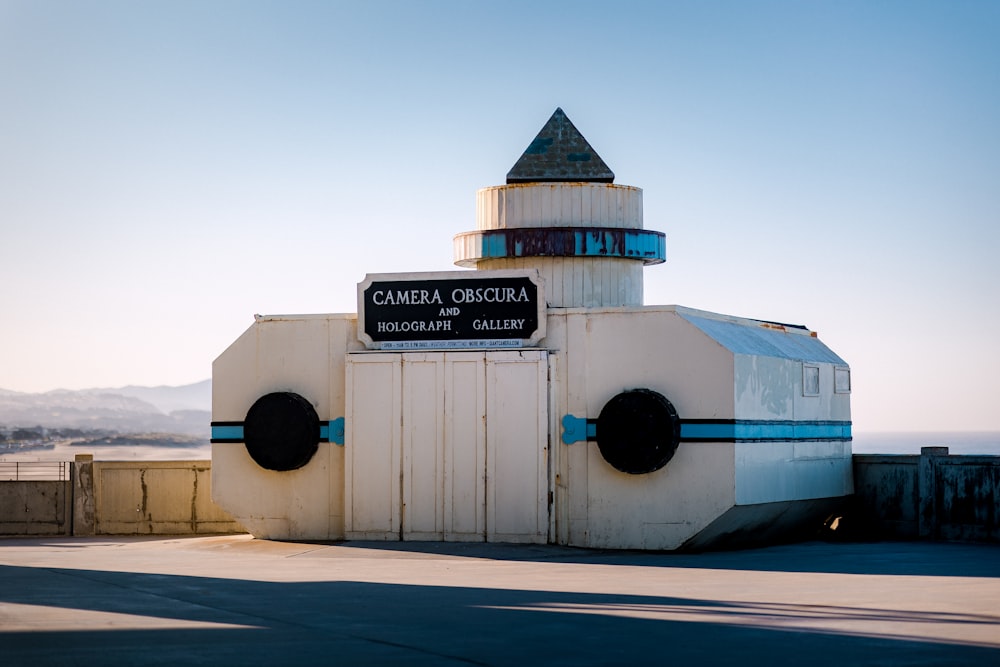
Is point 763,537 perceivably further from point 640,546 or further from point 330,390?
point 330,390

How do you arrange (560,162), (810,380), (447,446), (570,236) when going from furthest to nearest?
(560,162), (570,236), (810,380), (447,446)

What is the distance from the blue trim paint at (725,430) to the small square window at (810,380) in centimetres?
55

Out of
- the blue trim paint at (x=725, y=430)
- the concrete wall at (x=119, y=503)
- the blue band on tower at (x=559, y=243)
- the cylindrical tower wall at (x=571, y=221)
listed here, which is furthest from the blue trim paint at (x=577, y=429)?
the concrete wall at (x=119, y=503)

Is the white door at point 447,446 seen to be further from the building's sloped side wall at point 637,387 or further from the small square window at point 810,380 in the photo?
the small square window at point 810,380

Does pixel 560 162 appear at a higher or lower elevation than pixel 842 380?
higher

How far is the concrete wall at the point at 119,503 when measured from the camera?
24.3m

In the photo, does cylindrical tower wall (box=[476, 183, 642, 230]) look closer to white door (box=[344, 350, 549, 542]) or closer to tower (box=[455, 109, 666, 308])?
tower (box=[455, 109, 666, 308])

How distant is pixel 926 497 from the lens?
22.8 metres

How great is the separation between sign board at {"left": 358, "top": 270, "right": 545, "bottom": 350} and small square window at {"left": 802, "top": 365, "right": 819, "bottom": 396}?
4.63 meters

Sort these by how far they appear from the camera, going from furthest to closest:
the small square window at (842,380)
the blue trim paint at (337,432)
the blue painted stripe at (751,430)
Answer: the small square window at (842,380) → the blue trim paint at (337,432) → the blue painted stripe at (751,430)

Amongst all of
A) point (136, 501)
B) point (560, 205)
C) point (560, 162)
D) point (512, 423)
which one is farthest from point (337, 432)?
point (560, 162)

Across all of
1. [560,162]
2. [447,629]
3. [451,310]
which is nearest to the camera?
[447,629]

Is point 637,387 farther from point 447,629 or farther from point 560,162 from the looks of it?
point 447,629

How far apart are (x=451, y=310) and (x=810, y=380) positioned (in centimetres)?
607
